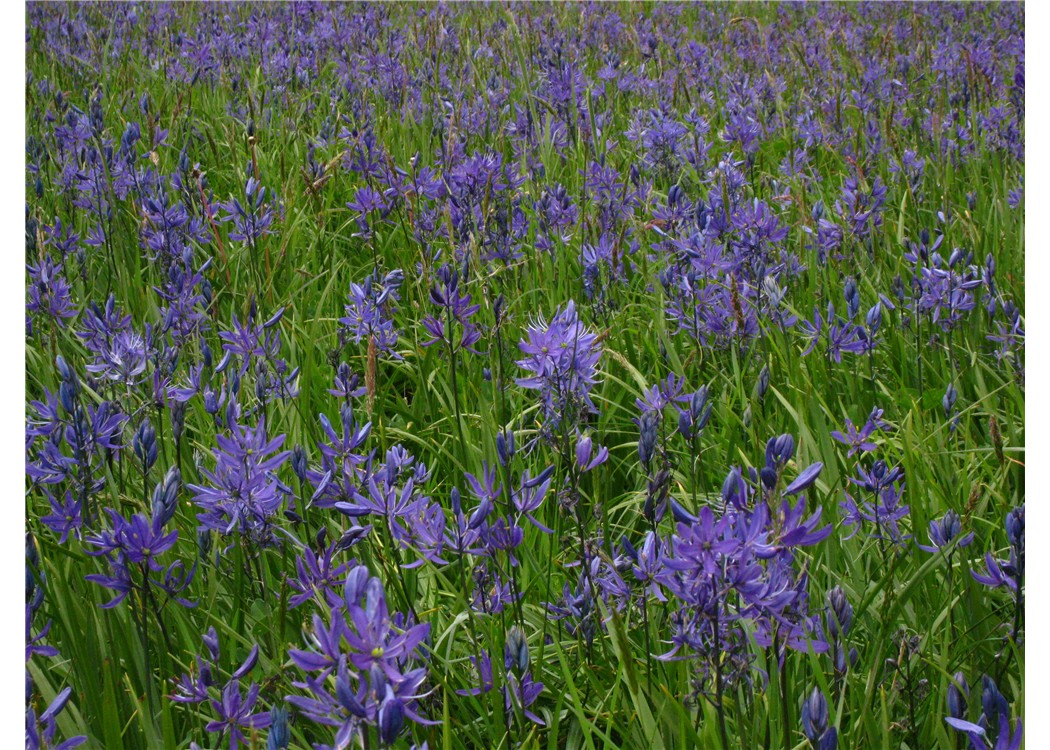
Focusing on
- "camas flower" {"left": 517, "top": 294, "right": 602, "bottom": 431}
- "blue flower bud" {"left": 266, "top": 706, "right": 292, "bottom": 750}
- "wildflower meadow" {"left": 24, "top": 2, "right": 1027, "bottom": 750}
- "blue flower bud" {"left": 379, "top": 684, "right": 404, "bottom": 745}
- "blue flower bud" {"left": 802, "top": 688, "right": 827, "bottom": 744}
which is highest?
"blue flower bud" {"left": 379, "top": 684, "right": 404, "bottom": 745}

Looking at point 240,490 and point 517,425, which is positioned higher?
point 240,490

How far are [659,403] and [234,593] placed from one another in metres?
0.98

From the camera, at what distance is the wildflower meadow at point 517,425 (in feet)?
4.58

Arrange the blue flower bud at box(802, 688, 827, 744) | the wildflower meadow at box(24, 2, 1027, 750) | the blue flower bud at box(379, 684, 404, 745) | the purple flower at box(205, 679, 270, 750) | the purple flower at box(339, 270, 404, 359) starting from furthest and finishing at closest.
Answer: the purple flower at box(339, 270, 404, 359) < the wildflower meadow at box(24, 2, 1027, 750) < the purple flower at box(205, 679, 270, 750) < the blue flower bud at box(802, 688, 827, 744) < the blue flower bud at box(379, 684, 404, 745)

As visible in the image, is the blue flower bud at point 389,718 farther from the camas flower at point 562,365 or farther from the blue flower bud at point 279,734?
the camas flower at point 562,365

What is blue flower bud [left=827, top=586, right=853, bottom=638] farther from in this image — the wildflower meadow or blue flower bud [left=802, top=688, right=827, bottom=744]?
blue flower bud [left=802, top=688, right=827, bottom=744]

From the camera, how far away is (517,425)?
2715mm

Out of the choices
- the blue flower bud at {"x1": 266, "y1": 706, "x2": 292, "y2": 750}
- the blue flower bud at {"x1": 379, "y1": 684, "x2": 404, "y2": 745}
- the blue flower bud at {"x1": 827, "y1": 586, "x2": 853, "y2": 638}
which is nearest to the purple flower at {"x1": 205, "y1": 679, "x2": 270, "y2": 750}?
the blue flower bud at {"x1": 266, "y1": 706, "x2": 292, "y2": 750}

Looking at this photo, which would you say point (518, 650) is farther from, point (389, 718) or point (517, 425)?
point (517, 425)

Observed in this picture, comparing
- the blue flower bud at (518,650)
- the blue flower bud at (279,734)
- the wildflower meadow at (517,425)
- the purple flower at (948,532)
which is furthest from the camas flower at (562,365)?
the blue flower bud at (279,734)

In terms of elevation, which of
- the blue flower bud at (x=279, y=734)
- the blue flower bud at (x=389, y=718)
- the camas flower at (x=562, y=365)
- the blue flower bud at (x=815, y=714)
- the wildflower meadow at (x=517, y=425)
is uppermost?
the blue flower bud at (x=389, y=718)

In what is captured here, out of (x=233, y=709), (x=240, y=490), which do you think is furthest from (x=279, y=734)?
(x=240, y=490)

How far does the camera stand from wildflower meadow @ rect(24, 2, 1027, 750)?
54.9 inches
